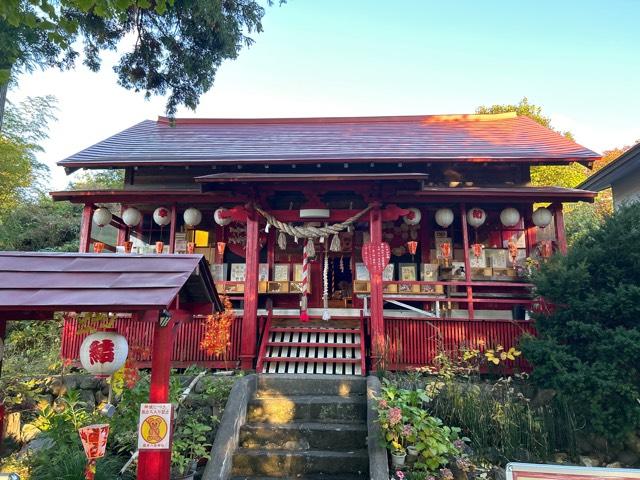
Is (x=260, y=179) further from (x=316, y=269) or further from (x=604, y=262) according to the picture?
(x=604, y=262)

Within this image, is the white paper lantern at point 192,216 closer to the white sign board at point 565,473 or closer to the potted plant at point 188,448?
the potted plant at point 188,448

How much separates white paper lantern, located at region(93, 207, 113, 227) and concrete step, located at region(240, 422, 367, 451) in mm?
5919

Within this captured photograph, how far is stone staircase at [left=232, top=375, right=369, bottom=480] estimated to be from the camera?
4.99 m

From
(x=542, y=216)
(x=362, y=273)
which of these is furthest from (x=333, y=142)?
(x=542, y=216)

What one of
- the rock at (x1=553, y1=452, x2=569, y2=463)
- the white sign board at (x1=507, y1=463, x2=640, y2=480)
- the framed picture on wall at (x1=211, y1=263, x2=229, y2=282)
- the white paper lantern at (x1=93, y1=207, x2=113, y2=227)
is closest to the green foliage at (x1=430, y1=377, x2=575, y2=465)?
the rock at (x1=553, y1=452, x2=569, y2=463)

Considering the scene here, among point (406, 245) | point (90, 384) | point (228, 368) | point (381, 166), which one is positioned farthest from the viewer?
point (406, 245)

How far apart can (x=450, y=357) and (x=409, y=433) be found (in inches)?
109

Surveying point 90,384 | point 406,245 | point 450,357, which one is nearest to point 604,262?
point 450,357

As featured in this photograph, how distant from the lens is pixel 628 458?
5758 millimetres

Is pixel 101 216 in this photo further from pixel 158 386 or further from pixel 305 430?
pixel 305 430

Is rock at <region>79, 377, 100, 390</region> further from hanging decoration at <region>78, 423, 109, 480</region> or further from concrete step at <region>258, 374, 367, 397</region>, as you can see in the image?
hanging decoration at <region>78, 423, 109, 480</region>

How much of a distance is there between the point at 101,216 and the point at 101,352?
5.79 m

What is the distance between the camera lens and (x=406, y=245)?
33.1 ft

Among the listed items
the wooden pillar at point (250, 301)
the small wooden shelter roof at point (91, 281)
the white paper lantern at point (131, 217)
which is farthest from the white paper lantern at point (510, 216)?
the white paper lantern at point (131, 217)
